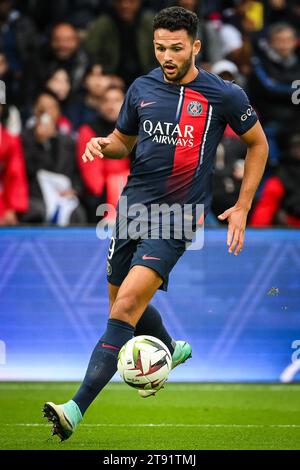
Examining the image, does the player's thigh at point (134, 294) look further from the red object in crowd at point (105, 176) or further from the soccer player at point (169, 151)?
the red object in crowd at point (105, 176)

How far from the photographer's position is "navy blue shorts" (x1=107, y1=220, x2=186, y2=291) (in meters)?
7.09

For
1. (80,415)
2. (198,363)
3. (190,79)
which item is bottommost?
(198,363)

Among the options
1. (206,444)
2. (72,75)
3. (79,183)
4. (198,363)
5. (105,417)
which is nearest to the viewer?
(206,444)

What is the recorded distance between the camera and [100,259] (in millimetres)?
10844

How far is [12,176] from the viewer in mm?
12203

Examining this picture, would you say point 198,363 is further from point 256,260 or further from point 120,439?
Result: point 120,439

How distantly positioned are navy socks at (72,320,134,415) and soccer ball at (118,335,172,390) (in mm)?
91

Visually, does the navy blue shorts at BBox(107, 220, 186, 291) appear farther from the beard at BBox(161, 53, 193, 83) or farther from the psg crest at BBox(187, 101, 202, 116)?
the beard at BBox(161, 53, 193, 83)

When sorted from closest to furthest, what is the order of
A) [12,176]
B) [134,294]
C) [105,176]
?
1. [134,294]
2. [12,176]
3. [105,176]

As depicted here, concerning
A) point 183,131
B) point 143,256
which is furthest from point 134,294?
point 183,131

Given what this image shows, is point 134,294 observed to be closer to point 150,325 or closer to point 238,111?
point 150,325

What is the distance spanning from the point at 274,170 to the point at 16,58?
144 inches

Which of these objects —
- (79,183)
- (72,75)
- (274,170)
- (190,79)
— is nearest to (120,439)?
(190,79)

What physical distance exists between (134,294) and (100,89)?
684 cm
